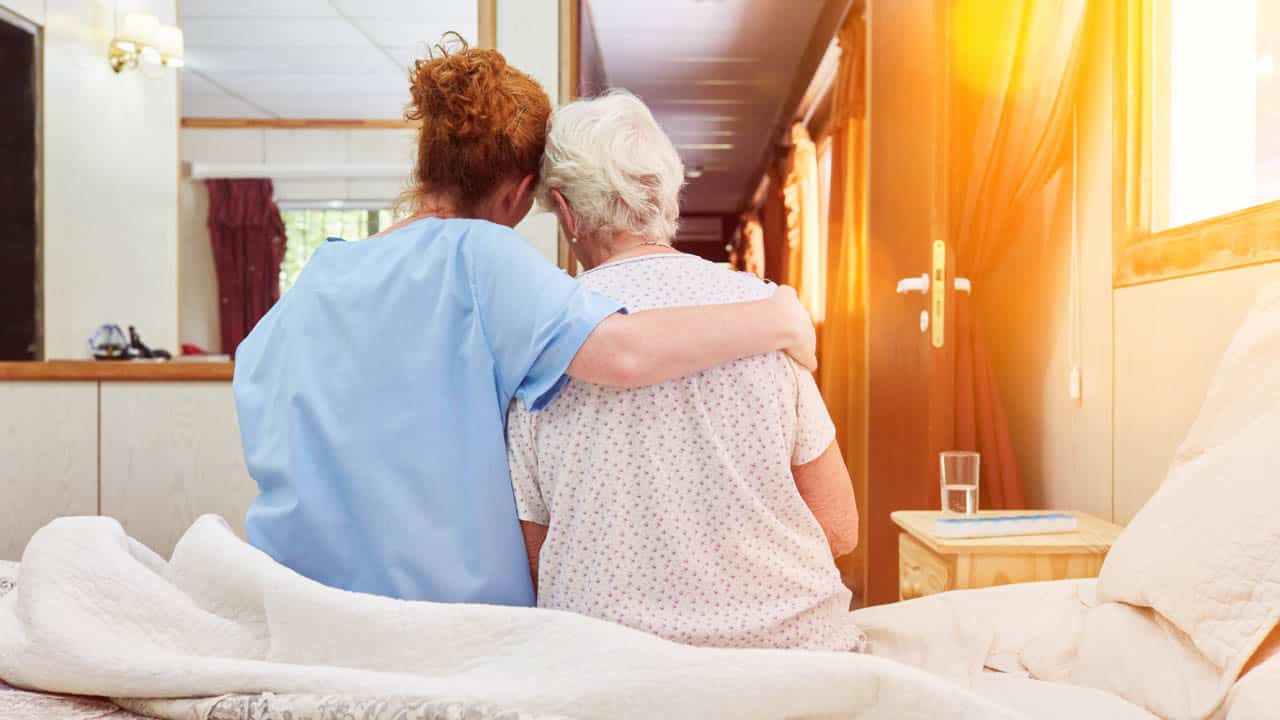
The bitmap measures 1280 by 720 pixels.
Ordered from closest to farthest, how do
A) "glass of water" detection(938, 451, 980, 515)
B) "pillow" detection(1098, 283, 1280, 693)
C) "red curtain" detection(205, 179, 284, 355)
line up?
"pillow" detection(1098, 283, 1280, 693), "glass of water" detection(938, 451, 980, 515), "red curtain" detection(205, 179, 284, 355)

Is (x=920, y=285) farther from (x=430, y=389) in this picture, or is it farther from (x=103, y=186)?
(x=103, y=186)

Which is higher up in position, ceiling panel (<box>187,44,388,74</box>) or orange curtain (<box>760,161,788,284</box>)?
ceiling panel (<box>187,44,388,74</box>)

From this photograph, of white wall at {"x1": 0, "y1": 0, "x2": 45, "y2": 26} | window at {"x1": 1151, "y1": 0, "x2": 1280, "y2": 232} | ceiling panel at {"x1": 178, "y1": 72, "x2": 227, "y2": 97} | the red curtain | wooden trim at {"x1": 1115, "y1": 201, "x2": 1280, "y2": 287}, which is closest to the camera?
wooden trim at {"x1": 1115, "y1": 201, "x2": 1280, "y2": 287}

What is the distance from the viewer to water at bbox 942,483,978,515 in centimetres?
213

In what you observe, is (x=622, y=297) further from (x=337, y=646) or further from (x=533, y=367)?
(x=337, y=646)

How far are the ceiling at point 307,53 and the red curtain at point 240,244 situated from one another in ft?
1.92

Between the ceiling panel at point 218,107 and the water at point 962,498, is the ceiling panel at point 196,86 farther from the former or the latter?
the water at point 962,498

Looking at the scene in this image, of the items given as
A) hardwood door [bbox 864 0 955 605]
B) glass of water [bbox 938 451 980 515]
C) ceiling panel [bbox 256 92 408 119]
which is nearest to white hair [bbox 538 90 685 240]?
glass of water [bbox 938 451 980 515]

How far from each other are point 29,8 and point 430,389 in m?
3.42

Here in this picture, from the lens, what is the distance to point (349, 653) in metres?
0.96

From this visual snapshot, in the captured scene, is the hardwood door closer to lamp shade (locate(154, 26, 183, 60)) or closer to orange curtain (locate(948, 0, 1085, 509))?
orange curtain (locate(948, 0, 1085, 509))

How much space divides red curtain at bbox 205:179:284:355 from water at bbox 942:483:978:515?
19.0 feet

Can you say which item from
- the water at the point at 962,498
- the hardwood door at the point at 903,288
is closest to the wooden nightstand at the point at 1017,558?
the water at the point at 962,498

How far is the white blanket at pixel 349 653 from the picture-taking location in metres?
0.85
